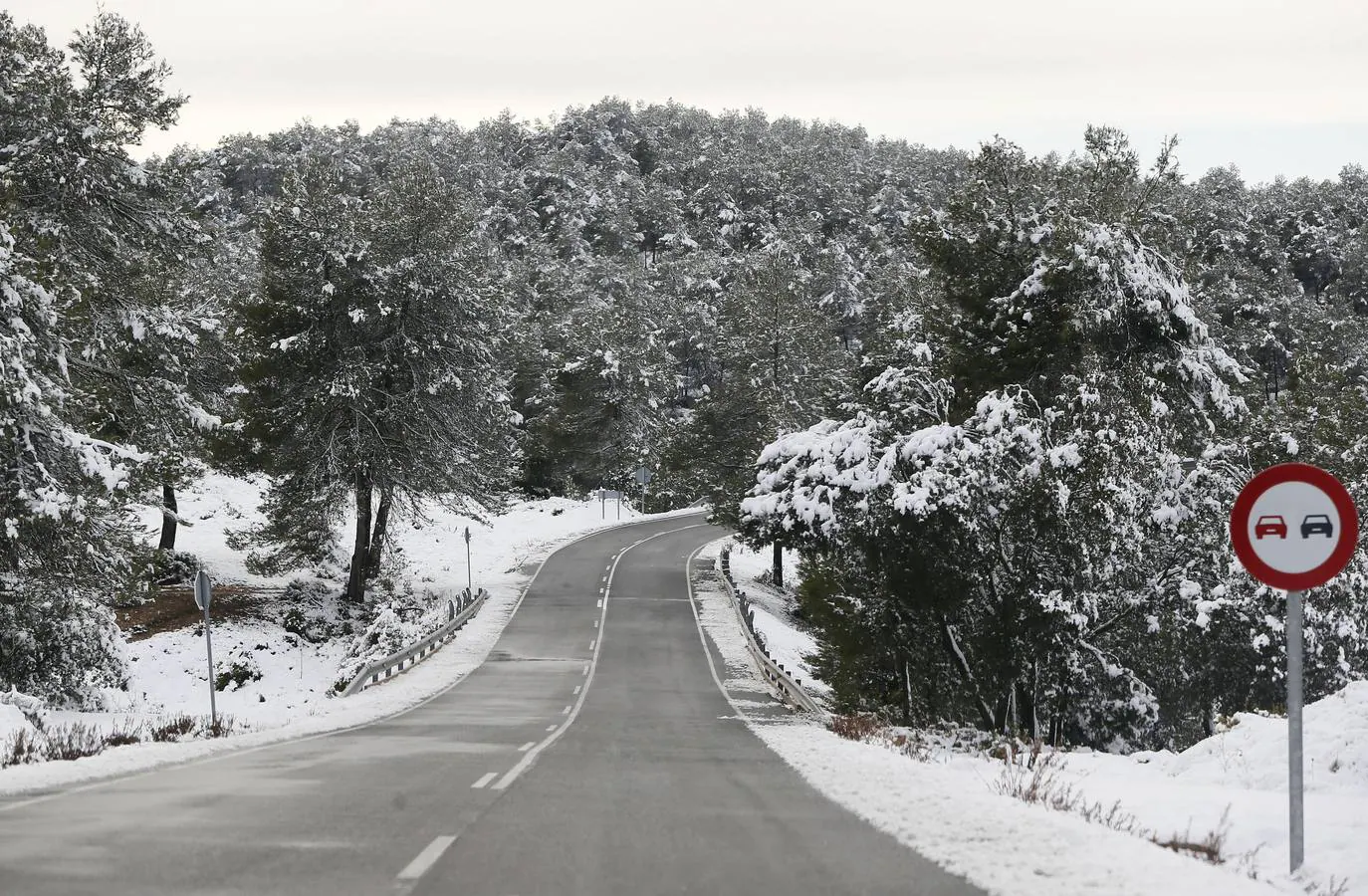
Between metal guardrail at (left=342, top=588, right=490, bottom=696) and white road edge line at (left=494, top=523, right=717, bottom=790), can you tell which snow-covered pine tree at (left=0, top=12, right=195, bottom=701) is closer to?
metal guardrail at (left=342, top=588, right=490, bottom=696)

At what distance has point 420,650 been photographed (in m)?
34.6

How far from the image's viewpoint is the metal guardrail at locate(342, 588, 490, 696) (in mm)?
28094

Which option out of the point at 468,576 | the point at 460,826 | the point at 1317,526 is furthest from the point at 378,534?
the point at 1317,526

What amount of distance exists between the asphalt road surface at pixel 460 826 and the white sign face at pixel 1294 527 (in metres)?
2.66

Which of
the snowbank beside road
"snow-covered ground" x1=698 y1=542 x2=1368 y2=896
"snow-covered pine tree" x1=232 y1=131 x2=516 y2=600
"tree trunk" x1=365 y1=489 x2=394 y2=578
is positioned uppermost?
"snow-covered pine tree" x1=232 y1=131 x2=516 y2=600

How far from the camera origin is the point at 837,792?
34.7 ft

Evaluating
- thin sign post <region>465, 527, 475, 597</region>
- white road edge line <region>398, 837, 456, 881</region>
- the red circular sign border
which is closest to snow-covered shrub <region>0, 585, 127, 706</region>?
white road edge line <region>398, 837, 456, 881</region>

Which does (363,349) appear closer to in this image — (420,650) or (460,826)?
(420,650)

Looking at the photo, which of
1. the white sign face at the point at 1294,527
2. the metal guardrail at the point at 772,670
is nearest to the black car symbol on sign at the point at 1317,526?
the white sign face at the point at 1294,527

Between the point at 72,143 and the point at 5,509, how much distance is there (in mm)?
10137

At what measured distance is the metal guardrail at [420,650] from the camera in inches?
1106

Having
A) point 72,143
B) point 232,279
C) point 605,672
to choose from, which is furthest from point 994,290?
point 232,279

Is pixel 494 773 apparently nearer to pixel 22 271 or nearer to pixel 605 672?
pixel 22 271

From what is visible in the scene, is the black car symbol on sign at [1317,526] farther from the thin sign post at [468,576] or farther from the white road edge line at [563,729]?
the thin sign post at [468,576]
